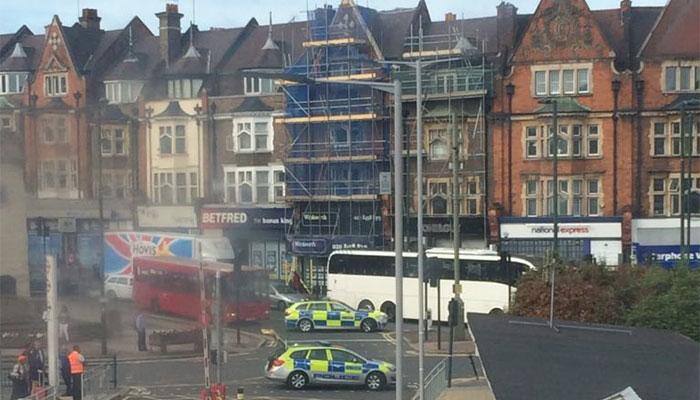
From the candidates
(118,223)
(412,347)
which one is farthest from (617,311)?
(118,223)

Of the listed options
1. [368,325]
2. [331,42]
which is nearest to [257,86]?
[331,42]

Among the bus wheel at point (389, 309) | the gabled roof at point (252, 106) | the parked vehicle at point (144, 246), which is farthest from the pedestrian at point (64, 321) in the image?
the bus wheel at point (389, 309)

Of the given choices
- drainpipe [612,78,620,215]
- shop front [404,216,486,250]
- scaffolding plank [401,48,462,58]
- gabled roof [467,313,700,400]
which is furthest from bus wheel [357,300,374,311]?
gabled roof [467,313,700,400]

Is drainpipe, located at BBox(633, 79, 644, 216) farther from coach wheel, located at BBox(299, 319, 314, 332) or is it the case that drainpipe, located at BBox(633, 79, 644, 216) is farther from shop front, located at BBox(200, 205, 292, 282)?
coach wheel, located at BBox(299, 319, 314, 332)

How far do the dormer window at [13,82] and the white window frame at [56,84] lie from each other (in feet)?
1.06

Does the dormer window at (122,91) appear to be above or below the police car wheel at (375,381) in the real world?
above

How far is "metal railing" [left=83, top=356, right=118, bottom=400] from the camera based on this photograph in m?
13.2

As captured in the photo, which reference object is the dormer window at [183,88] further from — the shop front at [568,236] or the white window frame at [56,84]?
the shop front at [568,236]

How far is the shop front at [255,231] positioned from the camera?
14.5m

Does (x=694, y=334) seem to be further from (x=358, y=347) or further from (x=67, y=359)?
(x=67, y=359)

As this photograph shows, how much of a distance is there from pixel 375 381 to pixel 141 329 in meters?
3.40

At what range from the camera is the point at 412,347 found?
1881 cm

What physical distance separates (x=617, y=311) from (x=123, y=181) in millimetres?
7629

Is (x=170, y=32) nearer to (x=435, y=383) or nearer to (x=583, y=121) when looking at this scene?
(x=435, y=383)
